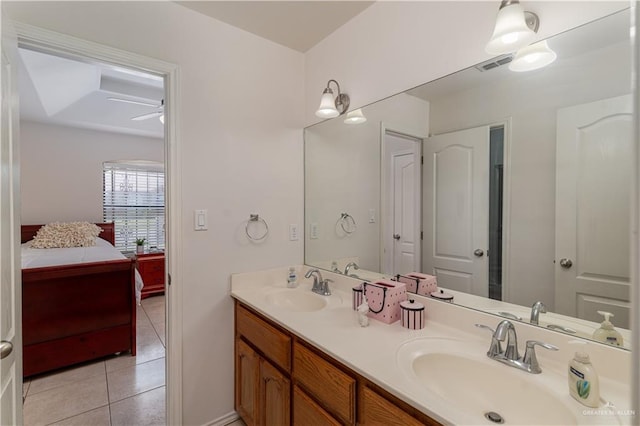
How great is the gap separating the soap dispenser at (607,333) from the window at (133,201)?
220 inches

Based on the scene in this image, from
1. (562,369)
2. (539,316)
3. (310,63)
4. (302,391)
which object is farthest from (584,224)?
(310,63)

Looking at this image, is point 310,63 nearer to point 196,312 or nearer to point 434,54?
point 434,54

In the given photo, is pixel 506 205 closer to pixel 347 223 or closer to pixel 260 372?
pixel 347 223

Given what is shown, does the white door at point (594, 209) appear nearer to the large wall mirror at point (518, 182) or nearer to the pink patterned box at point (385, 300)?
the large wall mirror at point (518, 182)

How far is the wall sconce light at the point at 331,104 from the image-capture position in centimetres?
185

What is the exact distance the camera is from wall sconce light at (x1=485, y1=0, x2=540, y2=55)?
104cm

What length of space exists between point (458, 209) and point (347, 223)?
796 millimetres

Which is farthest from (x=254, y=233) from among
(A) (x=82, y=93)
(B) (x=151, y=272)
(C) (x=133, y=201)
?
(C) (x=133, y=201)

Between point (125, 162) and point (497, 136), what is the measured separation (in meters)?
5.32

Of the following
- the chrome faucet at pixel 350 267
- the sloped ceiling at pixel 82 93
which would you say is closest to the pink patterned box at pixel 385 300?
the chrome faucet at pixel 350 267

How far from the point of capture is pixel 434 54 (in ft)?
4.71

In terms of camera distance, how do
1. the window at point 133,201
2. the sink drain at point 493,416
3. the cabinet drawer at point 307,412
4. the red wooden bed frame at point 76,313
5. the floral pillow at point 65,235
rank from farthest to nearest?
the window at point 133,201 < the floral pillow at point 65,235 < the red wooden bed frame at point 76,313 < the cabinet drawer at point 307,412 < the sink drain at point 493,416

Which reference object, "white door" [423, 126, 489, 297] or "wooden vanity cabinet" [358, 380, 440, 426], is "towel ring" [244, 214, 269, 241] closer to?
"white door" [423, 126, 489, 297]

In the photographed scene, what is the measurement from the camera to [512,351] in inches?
41.2
